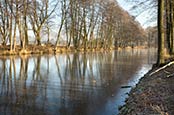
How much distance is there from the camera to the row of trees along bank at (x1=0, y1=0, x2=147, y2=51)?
139 feet

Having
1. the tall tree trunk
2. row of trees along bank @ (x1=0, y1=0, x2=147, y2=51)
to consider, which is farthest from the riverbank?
row of trees along bank @ (x1=0, y1=0, x2=147, y2=51)

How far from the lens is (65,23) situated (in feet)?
198

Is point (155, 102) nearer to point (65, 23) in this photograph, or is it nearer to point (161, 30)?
point (161, 30)

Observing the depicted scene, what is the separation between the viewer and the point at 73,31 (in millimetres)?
60219

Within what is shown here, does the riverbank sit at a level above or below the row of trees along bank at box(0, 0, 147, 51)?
below

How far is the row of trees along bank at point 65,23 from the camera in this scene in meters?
42.3

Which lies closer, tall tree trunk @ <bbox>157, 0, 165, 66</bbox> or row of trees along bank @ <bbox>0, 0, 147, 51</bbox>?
tall tree trunk @ <bbox>157, 0, 165, 66</bbox>

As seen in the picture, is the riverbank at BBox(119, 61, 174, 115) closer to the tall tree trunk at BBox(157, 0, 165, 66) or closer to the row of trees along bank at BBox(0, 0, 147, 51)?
the tall tree trunk at BBox(157, 0, 165, 66)

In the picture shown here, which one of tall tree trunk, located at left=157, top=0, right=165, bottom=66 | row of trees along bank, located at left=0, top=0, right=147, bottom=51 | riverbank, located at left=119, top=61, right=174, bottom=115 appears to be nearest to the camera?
riverbank, located at left=119, top=61, right=174, bottom=115

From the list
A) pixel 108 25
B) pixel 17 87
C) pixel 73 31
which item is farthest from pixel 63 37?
pixel 17 87

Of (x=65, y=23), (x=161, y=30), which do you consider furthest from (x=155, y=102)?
(x=65, y=23)

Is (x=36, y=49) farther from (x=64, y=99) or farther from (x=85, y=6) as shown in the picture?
(x=64, y=99)

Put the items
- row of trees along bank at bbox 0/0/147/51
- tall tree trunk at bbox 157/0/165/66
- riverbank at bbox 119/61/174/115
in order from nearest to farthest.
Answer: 1. riverbank at bbox 119/61/174/115
2. tall tree trunk at bbox 157/0/165/66
3. row of trees along bank at bbox 0/0/147/51

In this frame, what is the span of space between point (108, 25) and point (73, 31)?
16.3 m
